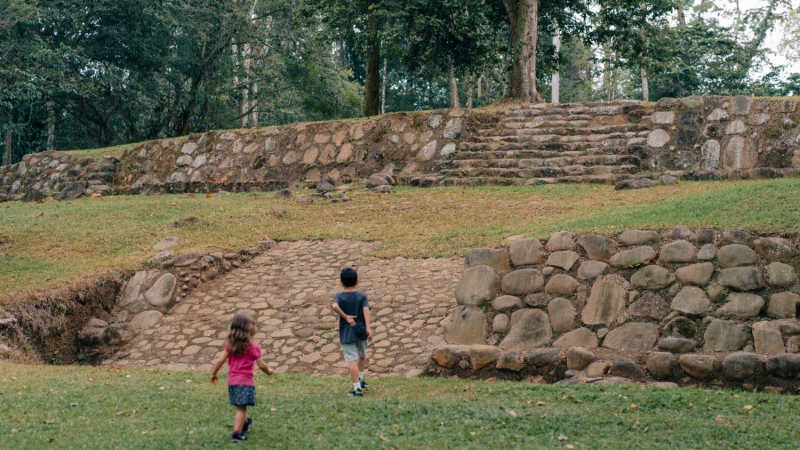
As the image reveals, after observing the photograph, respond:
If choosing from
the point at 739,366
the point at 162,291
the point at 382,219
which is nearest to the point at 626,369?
the point at 739,366

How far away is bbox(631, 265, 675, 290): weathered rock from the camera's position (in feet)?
18.5

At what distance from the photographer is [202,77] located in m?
22.4

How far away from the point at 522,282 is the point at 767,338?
212cm

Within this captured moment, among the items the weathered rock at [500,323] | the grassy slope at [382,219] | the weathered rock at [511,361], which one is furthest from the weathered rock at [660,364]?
the grassy slope at [382,219]

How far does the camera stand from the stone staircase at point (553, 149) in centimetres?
1163

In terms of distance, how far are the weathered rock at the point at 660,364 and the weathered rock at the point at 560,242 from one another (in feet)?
5.32

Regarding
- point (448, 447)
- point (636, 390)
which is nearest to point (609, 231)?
point (636, 390)

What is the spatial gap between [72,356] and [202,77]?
672 inches

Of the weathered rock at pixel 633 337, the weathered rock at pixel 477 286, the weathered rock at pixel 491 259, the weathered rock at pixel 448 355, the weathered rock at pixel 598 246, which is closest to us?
the weathered rock at pixel 633 337

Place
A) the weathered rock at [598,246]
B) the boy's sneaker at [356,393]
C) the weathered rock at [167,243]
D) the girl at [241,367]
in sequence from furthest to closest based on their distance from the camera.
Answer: the weathered rock at [167,243]
the weathered rock at [598,246]
the boy's sneaker at [356,393]
the girl at [241,367]

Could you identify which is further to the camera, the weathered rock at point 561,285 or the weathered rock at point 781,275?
the weathered rock at point 561,285

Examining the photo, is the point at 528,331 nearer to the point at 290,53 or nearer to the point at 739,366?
the point at 739,366

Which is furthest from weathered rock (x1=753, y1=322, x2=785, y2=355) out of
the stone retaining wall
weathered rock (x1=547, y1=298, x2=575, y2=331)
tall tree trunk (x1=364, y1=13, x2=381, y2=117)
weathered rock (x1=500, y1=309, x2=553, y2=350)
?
tall tree trunk (x1=364, y1=13, x2=381, y2=117)

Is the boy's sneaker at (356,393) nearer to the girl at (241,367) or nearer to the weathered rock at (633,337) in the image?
the girl at (241,367)
